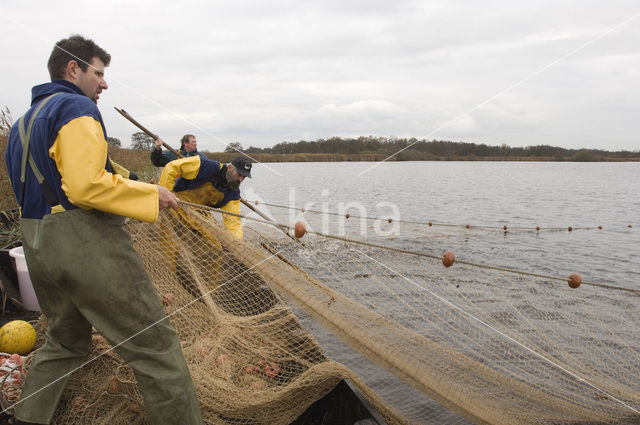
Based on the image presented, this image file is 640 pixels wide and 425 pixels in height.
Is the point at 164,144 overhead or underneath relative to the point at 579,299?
overhead

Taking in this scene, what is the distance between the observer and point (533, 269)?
9289mm

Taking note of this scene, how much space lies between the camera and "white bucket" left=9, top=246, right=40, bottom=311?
416cm

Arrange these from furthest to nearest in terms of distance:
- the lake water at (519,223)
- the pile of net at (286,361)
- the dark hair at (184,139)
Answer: the lake water at (519,223) < the dark hair at (184,139) < the pile of net at (286,361)

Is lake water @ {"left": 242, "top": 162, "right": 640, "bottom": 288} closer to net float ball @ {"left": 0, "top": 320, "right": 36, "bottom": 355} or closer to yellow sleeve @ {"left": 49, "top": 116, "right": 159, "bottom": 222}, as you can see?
net float ball @ {"left": 0, "top": 320, "right": 36, "bottom": 355}

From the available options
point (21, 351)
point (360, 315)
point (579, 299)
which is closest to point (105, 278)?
point (360, 315)

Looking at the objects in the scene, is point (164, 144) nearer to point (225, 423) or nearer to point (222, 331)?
point (222, 331)

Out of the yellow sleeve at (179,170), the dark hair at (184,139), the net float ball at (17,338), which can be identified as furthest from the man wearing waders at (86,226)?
the dark hair at (184,139)

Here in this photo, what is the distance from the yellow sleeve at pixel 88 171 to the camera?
72.8 inches

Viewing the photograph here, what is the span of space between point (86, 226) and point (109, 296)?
331 millimetres

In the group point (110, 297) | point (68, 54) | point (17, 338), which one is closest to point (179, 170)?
point (17, 338)

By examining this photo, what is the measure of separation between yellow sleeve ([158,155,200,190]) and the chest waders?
2.64 m

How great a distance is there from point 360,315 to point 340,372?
392 mm

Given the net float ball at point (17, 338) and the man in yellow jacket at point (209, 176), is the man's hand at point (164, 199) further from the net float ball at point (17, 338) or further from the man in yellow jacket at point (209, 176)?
the man in yellow jacket at point (209, 176)

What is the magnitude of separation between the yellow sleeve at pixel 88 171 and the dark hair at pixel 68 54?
44 centimetres
